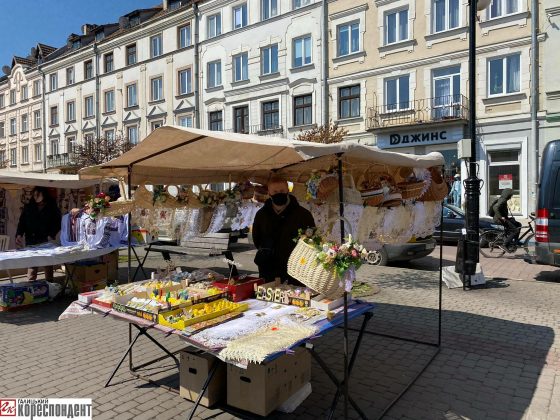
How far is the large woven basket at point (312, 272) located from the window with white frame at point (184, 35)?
90.2 ft

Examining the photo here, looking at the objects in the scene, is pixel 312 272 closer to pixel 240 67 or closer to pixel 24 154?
pixel 240 67

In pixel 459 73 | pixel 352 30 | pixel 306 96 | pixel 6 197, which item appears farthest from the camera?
pixel 306 96

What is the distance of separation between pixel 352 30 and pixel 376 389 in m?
20.5

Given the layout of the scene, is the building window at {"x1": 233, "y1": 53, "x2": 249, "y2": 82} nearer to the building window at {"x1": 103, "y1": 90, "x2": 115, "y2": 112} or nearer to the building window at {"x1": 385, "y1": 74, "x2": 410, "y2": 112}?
the building window at {"x1": 385, "y1": 74, "x2": 410, "y2": 112}

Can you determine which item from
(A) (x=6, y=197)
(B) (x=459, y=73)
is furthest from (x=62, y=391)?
(B) (x=459, y=73)

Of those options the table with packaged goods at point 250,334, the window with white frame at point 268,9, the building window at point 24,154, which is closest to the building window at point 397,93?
the window with white frame at point 268,9

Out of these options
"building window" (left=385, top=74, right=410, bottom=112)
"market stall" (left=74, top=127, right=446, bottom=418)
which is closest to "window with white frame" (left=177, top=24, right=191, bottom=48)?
"building window" (left=385, top=74, right=410, bottom=112)

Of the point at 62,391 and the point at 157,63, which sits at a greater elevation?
the point at 157,63

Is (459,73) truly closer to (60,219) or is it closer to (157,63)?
(60,219)

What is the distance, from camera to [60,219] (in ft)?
30.2

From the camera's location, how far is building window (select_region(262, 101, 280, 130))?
24391mm

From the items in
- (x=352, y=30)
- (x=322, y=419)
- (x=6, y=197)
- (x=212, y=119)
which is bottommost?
(x=322, y=419)

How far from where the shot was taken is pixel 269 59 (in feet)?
80.5

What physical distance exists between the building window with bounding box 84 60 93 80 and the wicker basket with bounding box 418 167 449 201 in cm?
3545
